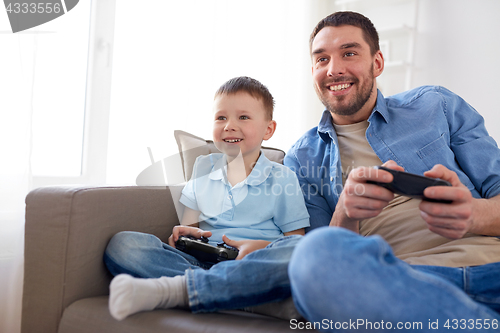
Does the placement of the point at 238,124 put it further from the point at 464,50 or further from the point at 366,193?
the point at 464,50

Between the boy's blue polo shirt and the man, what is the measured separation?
2.7 inches

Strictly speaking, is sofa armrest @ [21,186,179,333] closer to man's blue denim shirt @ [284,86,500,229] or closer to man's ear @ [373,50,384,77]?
man's blue denim shirt @ [284,86,500,229]

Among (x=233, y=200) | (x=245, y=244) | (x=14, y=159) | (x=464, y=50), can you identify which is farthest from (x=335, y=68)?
(x=464, y=50)

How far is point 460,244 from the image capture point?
0.92 m

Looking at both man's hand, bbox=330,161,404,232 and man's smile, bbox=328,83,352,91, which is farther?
man's smile, bbox=328,83,352,91

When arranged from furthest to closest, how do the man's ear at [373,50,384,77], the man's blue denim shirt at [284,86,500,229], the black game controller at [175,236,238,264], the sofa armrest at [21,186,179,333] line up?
the man's ear at [373,50,384,77]
the man's blue denim shirt at [284,86,500,229]
the black game controller at [175,236,238,264]
the sofa armrest at [21,186,179,333]

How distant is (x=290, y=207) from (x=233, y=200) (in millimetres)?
173

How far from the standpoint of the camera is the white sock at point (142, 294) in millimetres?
682

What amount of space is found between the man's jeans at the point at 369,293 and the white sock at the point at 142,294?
0.84 ft

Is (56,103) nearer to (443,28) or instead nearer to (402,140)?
(402,140)

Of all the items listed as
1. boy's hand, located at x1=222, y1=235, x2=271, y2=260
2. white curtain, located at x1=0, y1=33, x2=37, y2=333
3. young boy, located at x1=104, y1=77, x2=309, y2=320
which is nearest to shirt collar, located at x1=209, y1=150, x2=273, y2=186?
young boy, located at x1=104, y1=77, x2=309, y2=320

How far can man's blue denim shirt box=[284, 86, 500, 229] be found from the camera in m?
1.06

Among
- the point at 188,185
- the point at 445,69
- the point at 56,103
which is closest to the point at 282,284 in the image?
the point at 188,185

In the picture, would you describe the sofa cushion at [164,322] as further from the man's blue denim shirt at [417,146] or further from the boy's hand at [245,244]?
the man's blue denim shirt at [417,146]
